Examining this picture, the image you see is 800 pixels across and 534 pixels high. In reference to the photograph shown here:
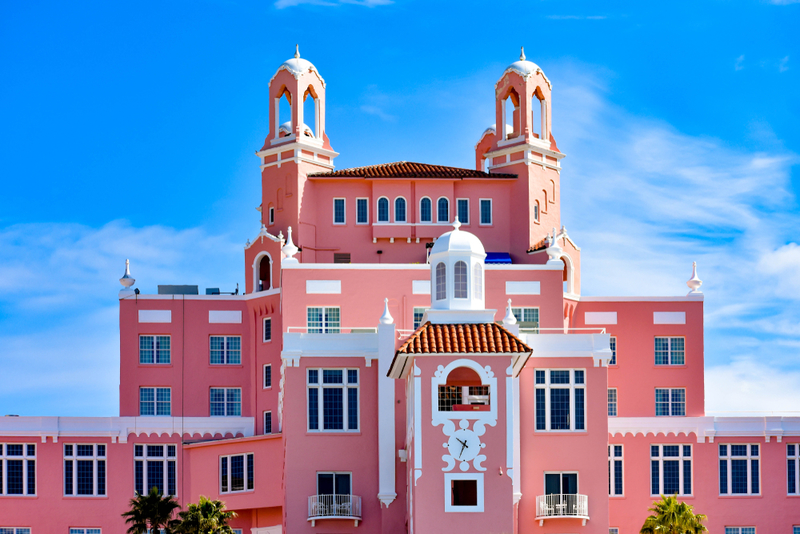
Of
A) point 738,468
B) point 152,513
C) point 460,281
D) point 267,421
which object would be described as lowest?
point 152,513

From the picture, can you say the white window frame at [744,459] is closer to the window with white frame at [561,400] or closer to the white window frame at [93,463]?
the window with white frame at [561,400]

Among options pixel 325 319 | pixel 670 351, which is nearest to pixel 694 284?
pixel 670 351

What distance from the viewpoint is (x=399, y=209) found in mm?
81625

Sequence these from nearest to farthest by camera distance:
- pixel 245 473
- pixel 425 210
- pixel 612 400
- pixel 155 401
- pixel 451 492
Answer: pixel 451 492 < pixel 245 473 < pixel 612 400 < pixel 155 401 < pixel 425 210

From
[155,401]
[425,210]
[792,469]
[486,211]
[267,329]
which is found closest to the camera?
[792,469]

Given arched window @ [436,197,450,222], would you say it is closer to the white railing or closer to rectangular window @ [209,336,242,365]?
rectangular window @ [209,336,242,365]

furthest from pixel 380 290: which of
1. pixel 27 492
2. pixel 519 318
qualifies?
pixel 27 492

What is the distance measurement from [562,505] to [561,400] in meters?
4.55

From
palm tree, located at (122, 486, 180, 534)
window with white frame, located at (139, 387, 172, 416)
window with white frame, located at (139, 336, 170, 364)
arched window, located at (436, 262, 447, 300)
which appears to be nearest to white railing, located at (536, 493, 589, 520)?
arched window, located at (436, 262, 447, 300)

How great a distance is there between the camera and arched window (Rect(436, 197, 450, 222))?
268ft

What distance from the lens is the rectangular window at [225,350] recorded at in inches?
3169

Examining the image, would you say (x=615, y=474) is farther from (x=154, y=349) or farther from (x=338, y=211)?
(x=154, y=349)

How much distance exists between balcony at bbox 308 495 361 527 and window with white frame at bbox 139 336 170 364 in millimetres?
23919

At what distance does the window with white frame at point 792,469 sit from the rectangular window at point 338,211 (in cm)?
2969
